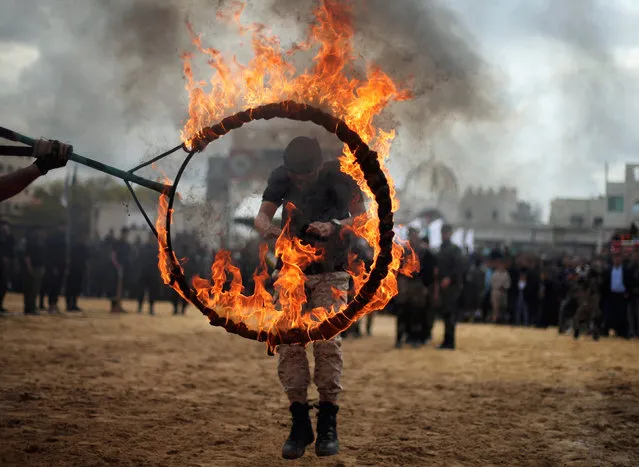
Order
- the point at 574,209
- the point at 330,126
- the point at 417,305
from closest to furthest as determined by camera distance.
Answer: the point at 330,126
the point at 417,305
the point at 574,209

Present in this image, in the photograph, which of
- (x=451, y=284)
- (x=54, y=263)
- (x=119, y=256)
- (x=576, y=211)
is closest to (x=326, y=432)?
(x=451, y=284)

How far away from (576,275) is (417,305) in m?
5.93

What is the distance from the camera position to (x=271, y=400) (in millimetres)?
7562

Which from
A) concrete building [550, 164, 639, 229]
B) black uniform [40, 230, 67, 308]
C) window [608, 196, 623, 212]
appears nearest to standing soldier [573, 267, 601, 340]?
black uniform [40, 230, 67, 308]

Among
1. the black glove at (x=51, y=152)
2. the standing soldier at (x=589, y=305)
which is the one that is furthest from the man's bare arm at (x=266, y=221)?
the standing soldier at (x=589, y=305)

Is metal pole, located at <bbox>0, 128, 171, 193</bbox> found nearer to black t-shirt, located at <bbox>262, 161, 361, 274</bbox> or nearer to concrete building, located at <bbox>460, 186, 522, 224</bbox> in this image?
black t-shirt, located at <bbox>262, 161, 361, 274</bbox>

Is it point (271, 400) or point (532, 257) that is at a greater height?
point (532, 257)

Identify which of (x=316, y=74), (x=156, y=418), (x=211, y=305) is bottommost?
(x=156, y=418)

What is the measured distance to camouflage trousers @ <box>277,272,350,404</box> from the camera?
17.5 feet

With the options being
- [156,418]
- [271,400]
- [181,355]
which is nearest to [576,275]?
[181,355]

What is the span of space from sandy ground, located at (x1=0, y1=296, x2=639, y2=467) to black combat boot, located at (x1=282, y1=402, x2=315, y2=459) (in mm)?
95

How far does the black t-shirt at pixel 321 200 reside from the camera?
5.30 meters

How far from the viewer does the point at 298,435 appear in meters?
5.26

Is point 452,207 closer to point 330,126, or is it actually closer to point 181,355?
point 181,355
